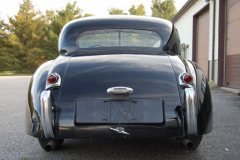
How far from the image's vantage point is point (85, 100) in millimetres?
2141

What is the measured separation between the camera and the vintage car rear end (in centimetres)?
207

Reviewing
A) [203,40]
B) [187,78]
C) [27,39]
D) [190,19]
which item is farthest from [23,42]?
[187,78]

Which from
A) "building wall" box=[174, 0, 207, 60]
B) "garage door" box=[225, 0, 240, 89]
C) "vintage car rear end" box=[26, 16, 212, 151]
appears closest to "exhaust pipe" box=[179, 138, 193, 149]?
"vintage car rear end" box=[26, 16, 212, 151]

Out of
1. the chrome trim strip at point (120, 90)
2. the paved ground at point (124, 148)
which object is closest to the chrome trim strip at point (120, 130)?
the chrome trim strip at point (120, 90)

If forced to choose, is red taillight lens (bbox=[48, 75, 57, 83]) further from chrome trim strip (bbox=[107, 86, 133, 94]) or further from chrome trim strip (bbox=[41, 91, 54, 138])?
chrome trim strip (bbox=[107, 86, 133, 94])

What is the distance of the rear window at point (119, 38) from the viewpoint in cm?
296

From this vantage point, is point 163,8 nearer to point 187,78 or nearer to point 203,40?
point 203,40

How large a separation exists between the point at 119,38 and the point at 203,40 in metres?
10.6

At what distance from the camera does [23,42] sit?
1296 inches

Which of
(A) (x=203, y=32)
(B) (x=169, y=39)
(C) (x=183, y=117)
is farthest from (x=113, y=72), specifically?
(A) (x=203, y=32)

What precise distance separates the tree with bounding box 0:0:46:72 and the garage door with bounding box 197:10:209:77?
24.3 m

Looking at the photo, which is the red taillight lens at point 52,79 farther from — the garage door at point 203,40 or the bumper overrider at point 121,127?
the garage door at point 203,40

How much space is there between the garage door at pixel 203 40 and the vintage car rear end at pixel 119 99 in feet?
33.1

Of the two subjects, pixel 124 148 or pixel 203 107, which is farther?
pixel 124 148
